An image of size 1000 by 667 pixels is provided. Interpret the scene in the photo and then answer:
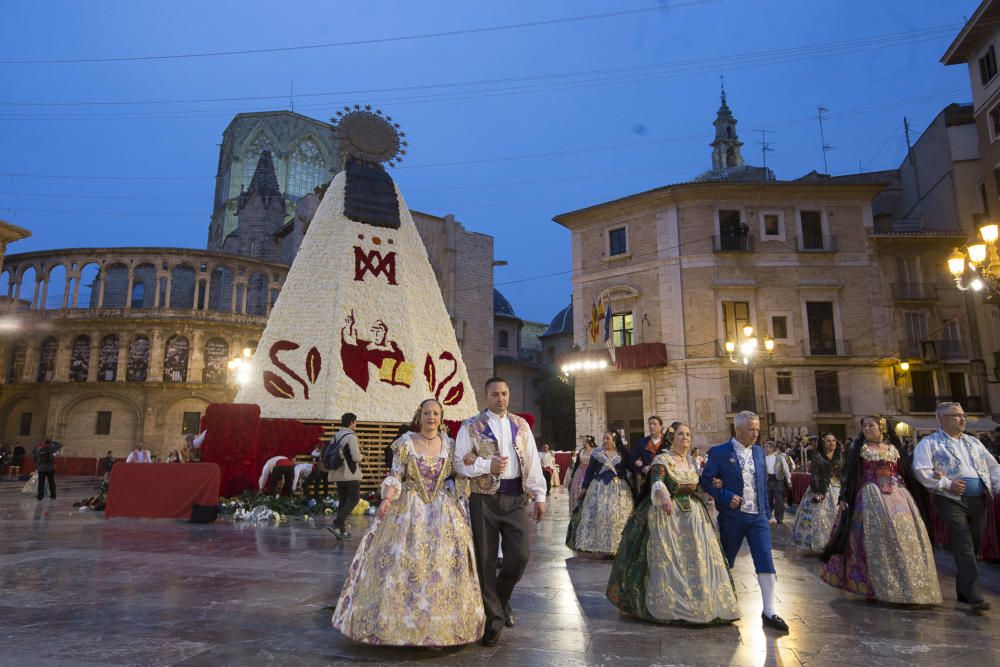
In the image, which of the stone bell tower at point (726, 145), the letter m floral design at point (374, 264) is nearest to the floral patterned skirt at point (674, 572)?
the letter m floral design at point (374, 264)

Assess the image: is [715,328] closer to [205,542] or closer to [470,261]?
[470,261]

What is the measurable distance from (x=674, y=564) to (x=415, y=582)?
205cm

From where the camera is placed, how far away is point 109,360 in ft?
101

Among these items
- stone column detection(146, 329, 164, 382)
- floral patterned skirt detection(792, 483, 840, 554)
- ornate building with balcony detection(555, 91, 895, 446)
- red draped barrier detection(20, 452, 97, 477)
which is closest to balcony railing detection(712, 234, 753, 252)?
ornate building with balcony detection(555, 91, 895, 446)

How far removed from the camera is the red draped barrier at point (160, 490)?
10.9m

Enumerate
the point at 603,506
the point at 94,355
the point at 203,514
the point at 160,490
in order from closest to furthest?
the point at 603,506 → the point at 203,514 → the point at 160,490 → the point at 94,355

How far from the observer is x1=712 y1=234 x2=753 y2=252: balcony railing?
26.1 m

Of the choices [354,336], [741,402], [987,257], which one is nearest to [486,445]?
[987,257]

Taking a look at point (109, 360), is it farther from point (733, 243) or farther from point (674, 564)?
point (674, 564)

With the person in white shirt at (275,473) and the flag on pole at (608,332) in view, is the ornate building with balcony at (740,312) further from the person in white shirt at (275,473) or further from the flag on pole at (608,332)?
the person in white shirt at (275,473)

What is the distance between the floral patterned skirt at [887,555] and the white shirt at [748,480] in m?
1.49

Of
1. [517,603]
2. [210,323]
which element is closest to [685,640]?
[517,603]

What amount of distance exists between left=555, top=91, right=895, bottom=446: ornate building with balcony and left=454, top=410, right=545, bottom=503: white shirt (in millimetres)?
21254

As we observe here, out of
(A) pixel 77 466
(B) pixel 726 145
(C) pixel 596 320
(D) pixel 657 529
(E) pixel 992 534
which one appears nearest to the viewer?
(D) pixel 657 529
